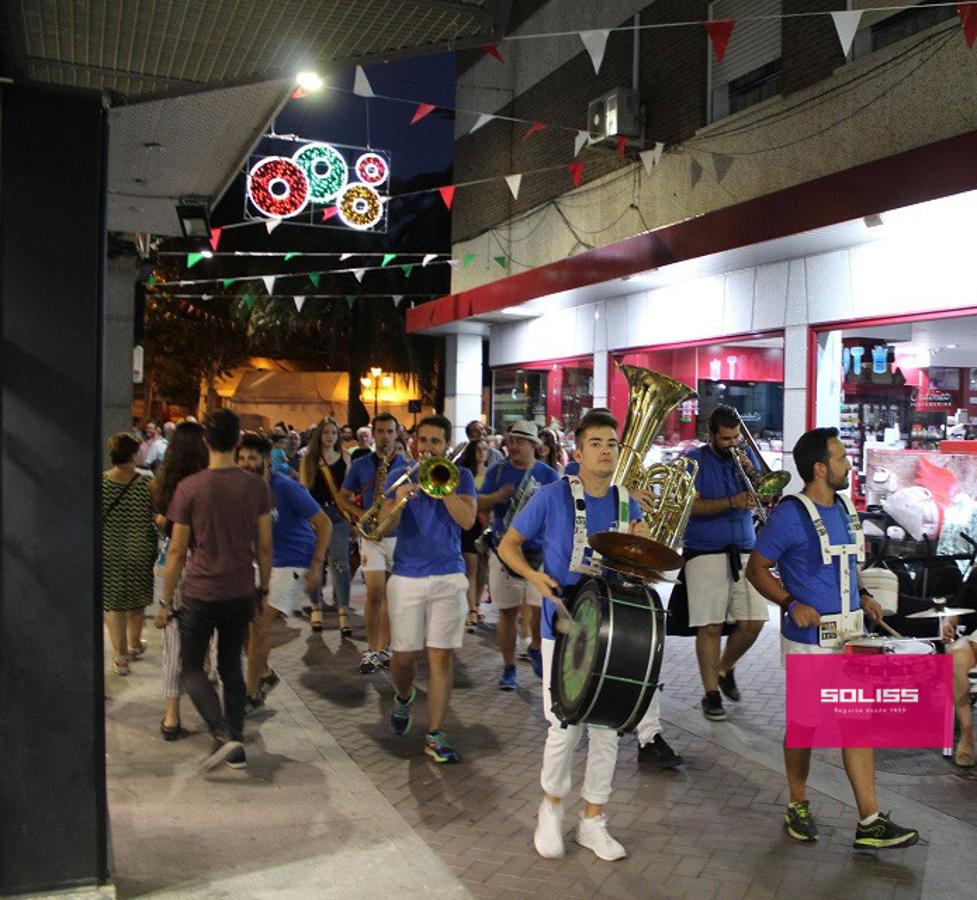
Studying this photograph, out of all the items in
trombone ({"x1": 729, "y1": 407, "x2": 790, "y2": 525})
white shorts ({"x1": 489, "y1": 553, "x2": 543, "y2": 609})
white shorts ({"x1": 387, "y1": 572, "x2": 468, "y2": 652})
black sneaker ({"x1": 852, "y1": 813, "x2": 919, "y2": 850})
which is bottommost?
black sneaker ({"x1": 852, "y1": 813, "x2": 919, "y2": 850})

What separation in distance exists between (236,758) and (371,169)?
13128 millimetres

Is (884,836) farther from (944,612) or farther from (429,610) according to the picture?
(429,610)

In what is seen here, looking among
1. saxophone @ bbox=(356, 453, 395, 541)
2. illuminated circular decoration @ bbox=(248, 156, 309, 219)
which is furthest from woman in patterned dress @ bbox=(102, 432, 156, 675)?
illuminated circular decoration @ bbox=(248, 156, 309, 219)

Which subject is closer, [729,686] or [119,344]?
[729,686]

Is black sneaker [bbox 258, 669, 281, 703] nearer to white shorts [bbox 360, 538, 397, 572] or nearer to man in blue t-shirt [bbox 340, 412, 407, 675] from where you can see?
man in blue t-shirt [bbox 340, 412, 407, 675]

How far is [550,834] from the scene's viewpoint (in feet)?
15.6

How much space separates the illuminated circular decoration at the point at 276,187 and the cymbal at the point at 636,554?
1169cm

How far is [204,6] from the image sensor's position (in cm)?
Answer: 367

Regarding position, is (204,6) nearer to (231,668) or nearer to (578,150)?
(231,668)

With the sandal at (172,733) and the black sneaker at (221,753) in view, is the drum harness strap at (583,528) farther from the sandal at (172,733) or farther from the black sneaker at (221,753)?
the sandal at (172,733)

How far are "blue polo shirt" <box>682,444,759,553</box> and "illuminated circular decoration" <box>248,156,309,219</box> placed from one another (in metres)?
9.54

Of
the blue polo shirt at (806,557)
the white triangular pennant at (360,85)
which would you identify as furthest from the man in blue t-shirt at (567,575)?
the white triangular pennant at (360,85)

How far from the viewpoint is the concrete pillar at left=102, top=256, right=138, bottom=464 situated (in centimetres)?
1387

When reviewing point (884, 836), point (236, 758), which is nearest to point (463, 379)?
point (236, 758)
